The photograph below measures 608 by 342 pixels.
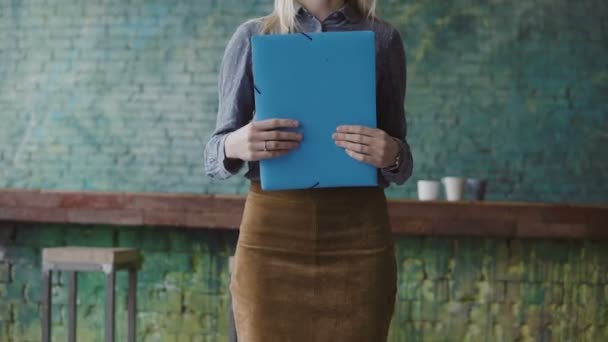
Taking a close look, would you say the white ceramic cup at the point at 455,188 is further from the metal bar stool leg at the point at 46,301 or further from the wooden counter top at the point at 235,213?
the metal bar stool leg at the point at 46,301

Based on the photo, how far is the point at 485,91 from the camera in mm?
4199

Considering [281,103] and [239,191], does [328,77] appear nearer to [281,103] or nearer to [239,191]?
[281,103]

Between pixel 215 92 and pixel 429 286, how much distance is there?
1.71 meters

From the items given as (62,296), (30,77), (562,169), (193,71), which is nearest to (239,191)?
(193,71)

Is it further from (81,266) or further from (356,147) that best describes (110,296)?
(356,147)

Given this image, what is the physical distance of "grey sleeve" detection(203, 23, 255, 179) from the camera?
151 centimetres

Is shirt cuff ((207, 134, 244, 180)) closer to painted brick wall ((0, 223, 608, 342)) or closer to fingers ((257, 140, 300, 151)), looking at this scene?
fingers ((257, 140, 300, 151))

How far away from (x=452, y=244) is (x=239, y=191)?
52.3 inches

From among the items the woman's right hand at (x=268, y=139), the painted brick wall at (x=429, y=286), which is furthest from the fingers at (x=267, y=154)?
the painted brick wall at (x=429, y=286)

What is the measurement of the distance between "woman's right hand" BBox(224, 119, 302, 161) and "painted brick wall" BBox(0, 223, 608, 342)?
2.48 meters

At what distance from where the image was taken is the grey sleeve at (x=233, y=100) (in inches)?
59.3

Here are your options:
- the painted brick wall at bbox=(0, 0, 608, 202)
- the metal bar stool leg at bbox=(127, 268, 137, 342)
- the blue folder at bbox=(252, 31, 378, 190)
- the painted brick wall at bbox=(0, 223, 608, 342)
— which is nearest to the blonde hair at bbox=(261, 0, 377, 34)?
the blue folder at bbox=(252, 31, 378, 190)

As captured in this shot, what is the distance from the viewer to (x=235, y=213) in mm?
3543

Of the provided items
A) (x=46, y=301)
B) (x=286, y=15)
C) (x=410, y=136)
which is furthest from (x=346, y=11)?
(x=410, y=136)
